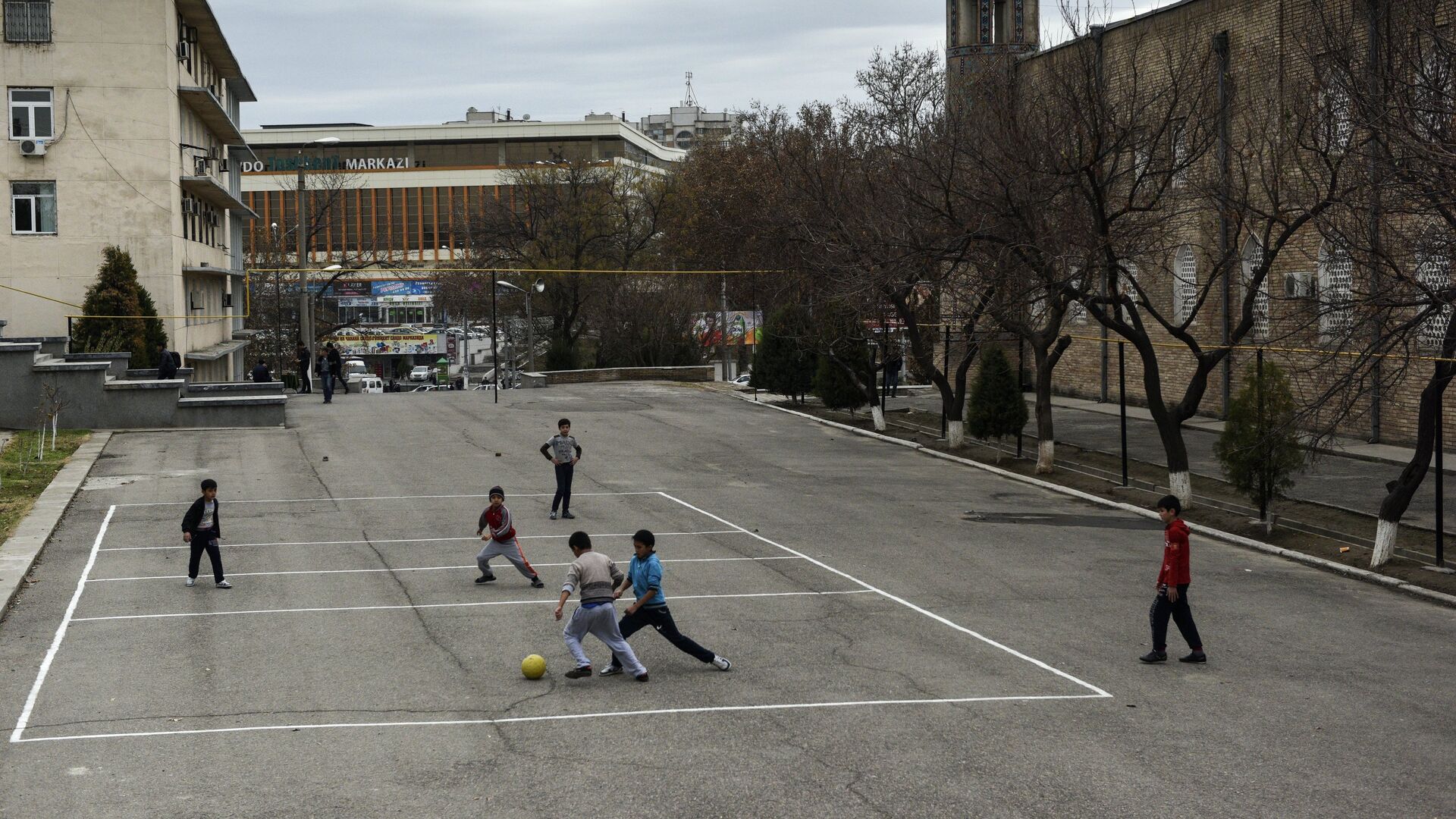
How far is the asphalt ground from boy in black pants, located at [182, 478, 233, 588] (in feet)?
1.26

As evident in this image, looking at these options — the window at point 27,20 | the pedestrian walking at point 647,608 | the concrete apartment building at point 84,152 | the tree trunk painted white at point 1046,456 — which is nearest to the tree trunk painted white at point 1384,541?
the tree trunk painted white at point 1046,456

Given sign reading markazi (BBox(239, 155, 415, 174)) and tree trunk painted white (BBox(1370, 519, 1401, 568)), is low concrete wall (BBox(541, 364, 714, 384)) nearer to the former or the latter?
tree trunk painted white (BBox(1370, 519, 1401, 568))

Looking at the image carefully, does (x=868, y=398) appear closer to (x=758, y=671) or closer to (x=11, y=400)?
(x=11, y=400)

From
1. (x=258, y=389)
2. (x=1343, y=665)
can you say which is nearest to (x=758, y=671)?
(x=1343, y=665)

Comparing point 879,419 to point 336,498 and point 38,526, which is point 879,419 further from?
point 38,526

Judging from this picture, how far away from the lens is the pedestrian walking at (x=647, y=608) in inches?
521

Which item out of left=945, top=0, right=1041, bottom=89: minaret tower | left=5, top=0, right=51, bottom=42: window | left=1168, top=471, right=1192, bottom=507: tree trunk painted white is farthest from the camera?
left=945, top=0, right=1041, bottom=89: minaret tower

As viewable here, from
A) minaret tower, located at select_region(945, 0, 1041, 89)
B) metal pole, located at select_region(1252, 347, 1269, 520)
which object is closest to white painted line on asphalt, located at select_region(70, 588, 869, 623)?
metal pole, located at select_region(1252, 347, 1269, 520)

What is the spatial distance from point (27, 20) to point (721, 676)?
115 ft

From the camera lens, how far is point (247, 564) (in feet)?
62.3

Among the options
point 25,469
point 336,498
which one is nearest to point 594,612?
point 336,498

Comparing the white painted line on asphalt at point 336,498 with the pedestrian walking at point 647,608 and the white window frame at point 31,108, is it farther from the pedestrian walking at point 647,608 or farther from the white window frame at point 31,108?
the white window frame at point 31,108

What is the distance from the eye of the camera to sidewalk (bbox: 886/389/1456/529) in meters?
25.0

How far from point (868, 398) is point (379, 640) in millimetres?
25963
